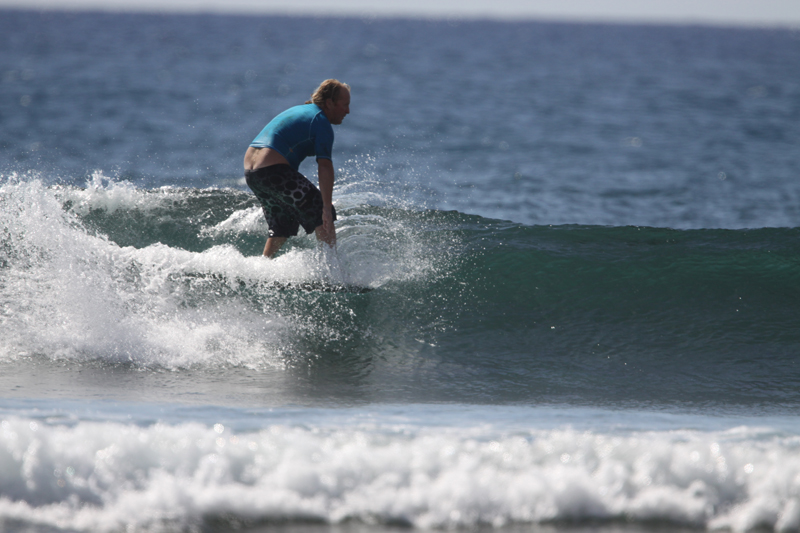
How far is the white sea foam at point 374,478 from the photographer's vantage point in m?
3.09

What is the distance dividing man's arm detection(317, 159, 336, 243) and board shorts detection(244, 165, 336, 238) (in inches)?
2.7

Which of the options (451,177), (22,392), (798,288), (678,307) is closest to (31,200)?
(22,392)

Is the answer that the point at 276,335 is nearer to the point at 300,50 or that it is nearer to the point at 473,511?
the point at 473,511

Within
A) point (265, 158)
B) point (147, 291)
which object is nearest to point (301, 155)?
point (265, 158)

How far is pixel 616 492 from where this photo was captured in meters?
3.22

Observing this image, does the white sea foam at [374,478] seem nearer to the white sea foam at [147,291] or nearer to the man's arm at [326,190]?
the white sea foam at [147,291]

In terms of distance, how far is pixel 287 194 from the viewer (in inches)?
211

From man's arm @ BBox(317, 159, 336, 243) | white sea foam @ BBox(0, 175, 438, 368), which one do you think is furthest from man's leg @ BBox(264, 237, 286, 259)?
man's arm @ BBox(317, 159, 336, 243)

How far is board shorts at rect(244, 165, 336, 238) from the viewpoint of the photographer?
5.30 m

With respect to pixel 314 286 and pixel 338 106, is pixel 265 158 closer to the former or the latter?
pixel 338 106

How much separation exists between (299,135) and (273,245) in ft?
3.25

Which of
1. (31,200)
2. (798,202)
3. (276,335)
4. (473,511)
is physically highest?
(798,202)

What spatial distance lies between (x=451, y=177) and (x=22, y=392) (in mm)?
10556

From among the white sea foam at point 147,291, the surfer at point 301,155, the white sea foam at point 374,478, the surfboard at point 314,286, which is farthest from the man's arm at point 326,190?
the white sea foam at point 374,478
